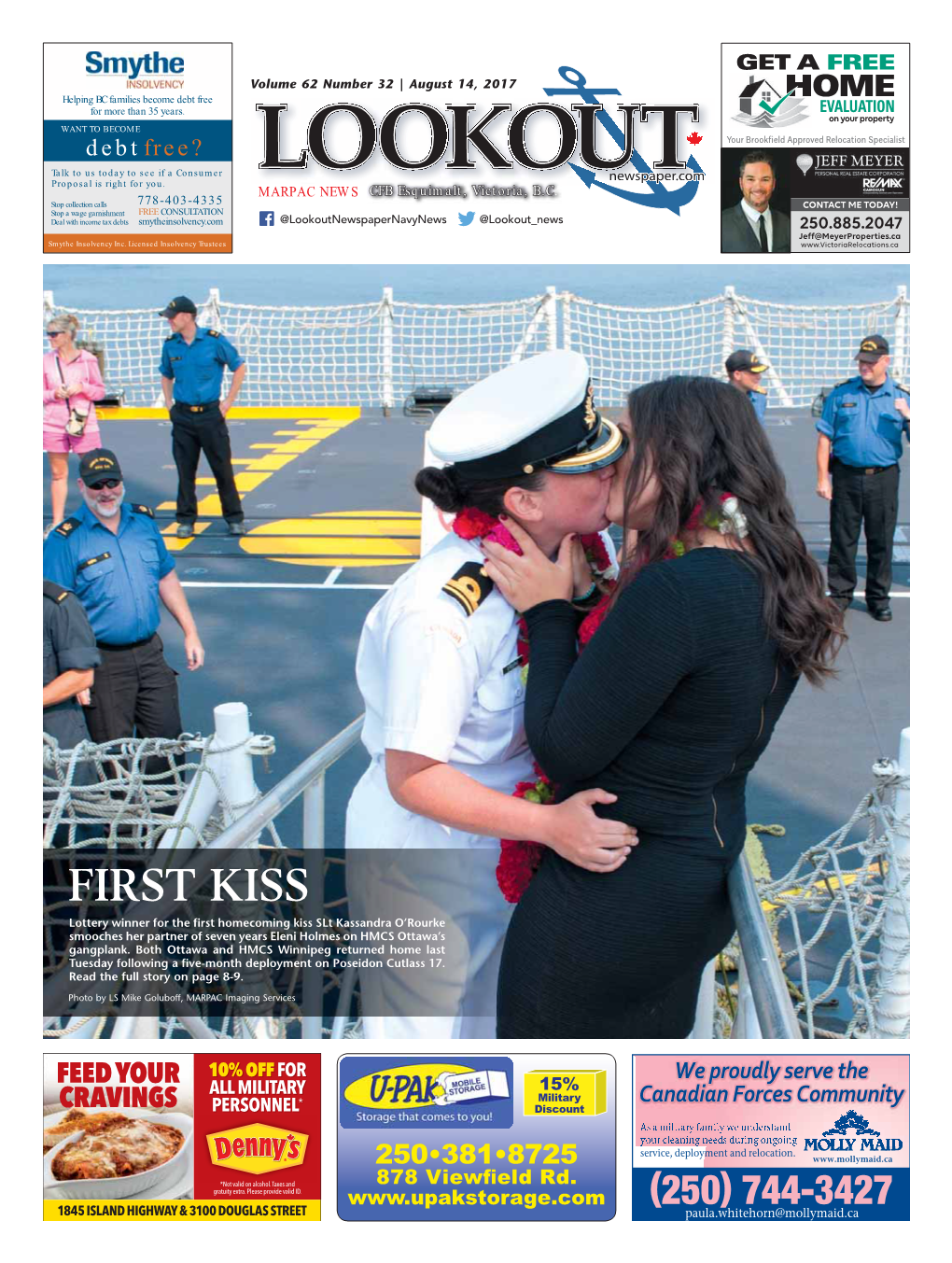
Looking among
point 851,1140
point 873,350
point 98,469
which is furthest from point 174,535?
point 851,1140

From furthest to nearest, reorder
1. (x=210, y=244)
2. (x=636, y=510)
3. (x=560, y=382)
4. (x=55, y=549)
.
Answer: (x=55, y=549) < (x=210, y=244) < (x=560, y=382) < (x=636, y=510)

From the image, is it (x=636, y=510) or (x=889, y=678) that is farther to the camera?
(x=889, y=678)

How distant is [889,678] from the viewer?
6562 millimetres

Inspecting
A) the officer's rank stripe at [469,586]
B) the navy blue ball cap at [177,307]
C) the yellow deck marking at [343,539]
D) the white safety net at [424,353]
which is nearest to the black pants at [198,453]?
the yellow deck marking at [343,539]

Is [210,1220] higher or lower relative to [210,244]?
lower

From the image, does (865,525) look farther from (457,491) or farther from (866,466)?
(457,491)

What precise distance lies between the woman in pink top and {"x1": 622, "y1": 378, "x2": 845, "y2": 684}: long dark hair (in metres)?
7.02

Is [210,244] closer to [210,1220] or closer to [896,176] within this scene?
[896,176]

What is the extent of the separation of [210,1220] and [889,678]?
17.2 ft

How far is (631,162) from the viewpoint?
7.09 ft

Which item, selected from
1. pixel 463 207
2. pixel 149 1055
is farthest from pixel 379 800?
pixel 463 207

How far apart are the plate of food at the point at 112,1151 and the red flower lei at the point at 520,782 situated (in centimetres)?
66

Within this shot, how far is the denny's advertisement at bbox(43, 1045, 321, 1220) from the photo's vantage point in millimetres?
2045
